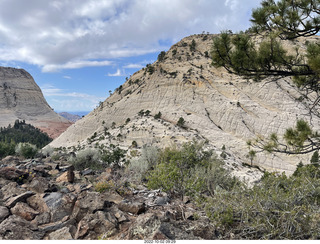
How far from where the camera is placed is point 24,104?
80.7 metres

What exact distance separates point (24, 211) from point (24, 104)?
90.1 m

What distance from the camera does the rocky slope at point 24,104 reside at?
72.3 m

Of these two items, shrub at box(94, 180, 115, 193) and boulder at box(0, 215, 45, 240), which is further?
shrub at box(94, 180, 115, 193)

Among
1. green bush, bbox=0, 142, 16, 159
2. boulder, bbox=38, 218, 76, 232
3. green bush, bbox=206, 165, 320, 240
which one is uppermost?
green bush, bbox=206, 165, 320, 240

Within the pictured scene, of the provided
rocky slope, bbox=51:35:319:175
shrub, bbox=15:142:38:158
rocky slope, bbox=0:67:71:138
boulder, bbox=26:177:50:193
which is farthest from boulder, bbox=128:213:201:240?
rocky slope, bbox=0:67:71:138

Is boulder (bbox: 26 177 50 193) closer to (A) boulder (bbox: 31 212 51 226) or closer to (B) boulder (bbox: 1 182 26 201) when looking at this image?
(B) boulder (bbox: 1 182 26 201)

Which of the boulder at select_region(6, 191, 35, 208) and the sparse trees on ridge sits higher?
the sparse trees on ridge

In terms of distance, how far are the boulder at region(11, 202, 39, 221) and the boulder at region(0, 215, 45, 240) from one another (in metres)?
0.23

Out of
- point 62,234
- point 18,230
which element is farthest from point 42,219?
point 62,234

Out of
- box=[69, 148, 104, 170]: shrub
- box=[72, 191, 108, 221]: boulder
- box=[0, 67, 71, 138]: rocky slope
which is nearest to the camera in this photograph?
box=[72, 191, 108, 221]: boulder

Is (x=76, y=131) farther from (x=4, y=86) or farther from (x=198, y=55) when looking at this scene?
(x=4, y=86)

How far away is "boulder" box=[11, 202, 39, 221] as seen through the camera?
364cm

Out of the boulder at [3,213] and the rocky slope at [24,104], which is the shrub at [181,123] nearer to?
the boulder at [3,213]

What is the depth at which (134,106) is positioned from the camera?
37125 mm
